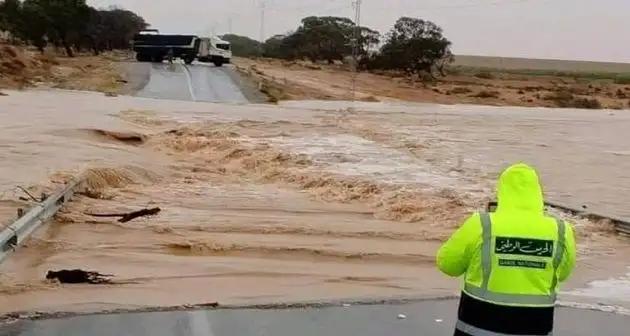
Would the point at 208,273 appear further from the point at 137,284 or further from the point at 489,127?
the point at 489,127

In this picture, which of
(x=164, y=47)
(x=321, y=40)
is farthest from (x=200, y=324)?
(x=321, y=40)

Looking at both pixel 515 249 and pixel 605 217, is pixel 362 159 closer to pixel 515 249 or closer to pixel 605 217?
pixel 605 217

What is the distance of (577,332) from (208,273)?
375cm

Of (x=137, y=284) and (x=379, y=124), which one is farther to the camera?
(x=379, y=124)

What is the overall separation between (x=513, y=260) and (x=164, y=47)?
67.6 metres

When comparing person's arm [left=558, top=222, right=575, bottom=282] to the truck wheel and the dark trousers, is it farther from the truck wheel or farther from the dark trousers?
the truck wheel

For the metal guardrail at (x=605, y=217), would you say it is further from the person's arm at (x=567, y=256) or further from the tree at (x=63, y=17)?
the tree at (x=63, y=17)

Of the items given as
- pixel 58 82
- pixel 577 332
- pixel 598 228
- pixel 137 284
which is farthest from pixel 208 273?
pixel 58 82

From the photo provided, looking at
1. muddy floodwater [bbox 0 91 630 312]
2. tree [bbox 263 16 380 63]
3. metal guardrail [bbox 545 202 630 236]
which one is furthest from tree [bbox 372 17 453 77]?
metal guardrail [bbox 545 202 630 236]

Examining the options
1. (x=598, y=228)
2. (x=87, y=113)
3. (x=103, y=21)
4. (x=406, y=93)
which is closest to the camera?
(x=598, y=228)

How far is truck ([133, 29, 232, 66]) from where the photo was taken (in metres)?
70.6

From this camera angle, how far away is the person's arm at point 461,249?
4.79 metres

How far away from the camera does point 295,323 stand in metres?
7.93

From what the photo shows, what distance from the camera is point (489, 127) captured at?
3678 centimetres
